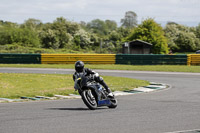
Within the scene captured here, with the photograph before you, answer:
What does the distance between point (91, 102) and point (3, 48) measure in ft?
142

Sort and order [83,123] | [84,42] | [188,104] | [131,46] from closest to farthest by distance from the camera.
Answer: [83,123] < [188,104] < [131,46] < [84,42]

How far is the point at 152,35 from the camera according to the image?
218ft

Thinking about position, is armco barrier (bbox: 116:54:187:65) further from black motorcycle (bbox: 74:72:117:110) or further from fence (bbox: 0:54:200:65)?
black motorcycle (bbox: 74:72:117:110)

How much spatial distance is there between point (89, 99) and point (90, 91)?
0.22m

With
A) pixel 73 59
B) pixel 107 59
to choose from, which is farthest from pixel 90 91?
pixel 107 59

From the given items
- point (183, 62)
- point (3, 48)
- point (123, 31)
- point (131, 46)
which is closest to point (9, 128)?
point (183, 62)

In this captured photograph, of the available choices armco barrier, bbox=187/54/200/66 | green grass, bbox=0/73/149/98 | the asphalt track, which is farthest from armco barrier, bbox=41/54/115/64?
the asphalt track

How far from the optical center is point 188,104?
11305 mm

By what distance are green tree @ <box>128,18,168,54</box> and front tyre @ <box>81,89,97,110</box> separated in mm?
54995

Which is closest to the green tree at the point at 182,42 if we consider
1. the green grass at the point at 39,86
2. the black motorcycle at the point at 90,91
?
the green grass at the point at 39,86

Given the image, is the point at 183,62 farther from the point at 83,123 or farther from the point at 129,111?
the point at 83,123

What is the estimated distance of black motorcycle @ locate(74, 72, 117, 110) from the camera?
980cm

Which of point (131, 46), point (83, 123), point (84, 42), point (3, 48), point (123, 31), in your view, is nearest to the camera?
point (83, 123)

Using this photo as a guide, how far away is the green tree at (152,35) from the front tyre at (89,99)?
55.0 metres
